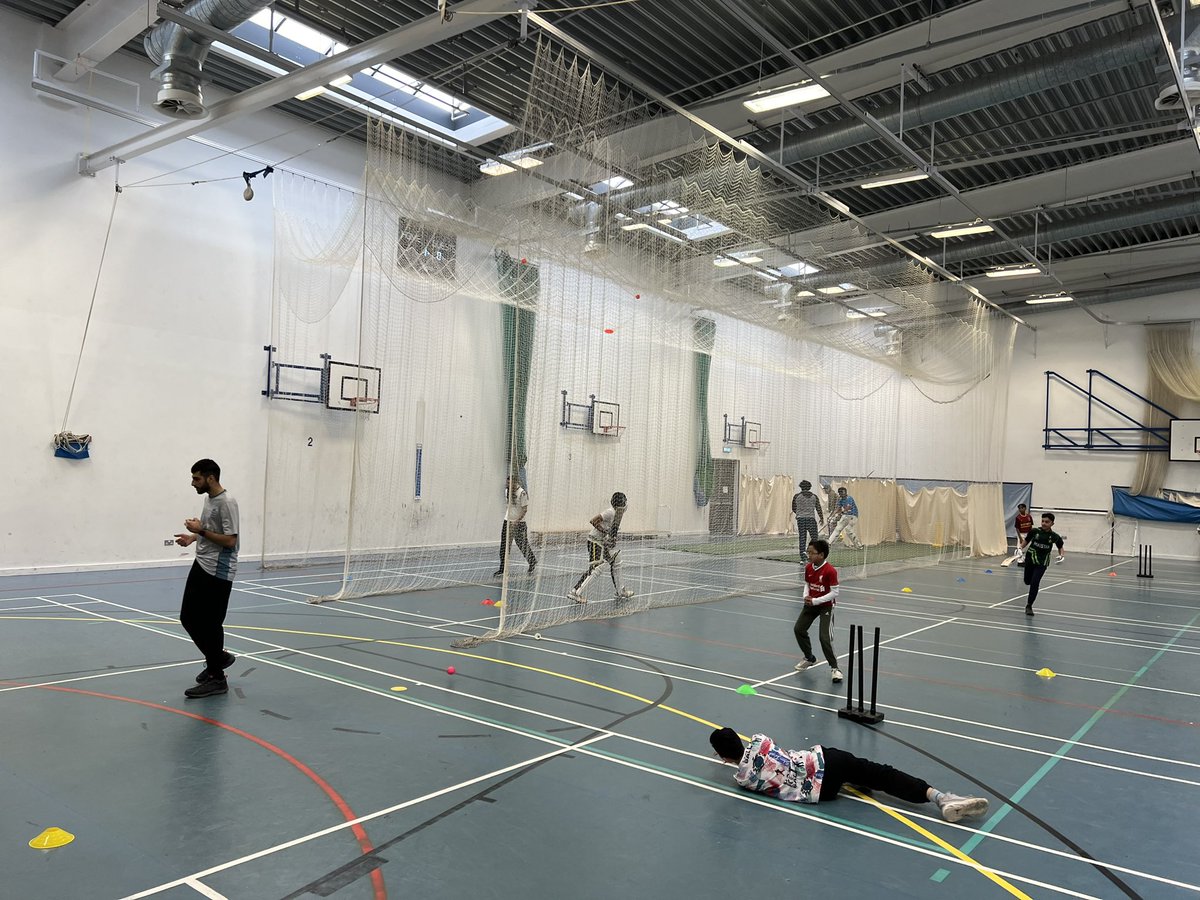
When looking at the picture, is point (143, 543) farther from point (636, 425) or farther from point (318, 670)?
point (636, 425)

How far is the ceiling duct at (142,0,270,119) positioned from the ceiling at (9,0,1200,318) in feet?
4.42

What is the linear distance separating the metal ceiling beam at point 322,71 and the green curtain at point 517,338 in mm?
2264

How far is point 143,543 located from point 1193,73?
13.8 meters

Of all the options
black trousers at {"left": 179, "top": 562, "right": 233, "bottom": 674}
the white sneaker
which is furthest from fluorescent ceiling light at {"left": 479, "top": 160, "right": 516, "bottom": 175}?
the white sneaker

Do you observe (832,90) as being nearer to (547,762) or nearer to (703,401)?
(703,401)

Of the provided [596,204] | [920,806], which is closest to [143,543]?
[596,204]

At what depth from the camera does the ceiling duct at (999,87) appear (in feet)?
29.9

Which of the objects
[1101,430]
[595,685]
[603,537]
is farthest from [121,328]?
[1101,430]

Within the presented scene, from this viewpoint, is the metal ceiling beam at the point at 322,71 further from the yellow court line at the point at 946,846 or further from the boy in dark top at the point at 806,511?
the boy in dark top at the point at 806,511

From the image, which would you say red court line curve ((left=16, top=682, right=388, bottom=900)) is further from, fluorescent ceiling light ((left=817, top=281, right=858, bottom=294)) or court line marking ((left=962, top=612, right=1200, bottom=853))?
fluorescent ceiling light ((left=817, top=281, right=858, bottom=294))

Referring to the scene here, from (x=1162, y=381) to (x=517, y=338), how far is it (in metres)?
20.5

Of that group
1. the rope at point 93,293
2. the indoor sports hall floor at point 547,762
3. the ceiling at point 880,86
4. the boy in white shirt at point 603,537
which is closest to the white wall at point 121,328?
the rope at point 93,293

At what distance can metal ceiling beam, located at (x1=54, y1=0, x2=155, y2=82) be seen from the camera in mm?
→ 9578

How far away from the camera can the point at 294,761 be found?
14.7 ft
